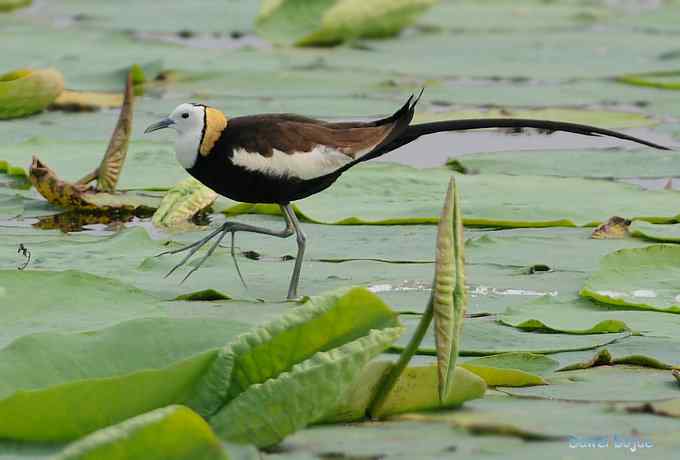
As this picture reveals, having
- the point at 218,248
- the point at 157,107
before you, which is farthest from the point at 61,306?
the point at 157,107

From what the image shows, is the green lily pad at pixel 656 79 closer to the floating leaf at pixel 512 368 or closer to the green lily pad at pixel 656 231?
the green lily pad at pixel 656 231

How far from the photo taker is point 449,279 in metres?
2.15

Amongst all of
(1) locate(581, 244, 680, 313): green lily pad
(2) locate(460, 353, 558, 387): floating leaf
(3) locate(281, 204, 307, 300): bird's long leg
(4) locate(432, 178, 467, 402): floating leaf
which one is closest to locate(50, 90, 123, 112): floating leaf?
(3) locate(281, 204, 307, 300): bird's long leg

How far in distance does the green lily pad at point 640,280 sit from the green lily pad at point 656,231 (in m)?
0.26

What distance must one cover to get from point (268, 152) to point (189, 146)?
0.20m

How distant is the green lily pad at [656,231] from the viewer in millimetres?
3750

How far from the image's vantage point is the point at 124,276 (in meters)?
3.27

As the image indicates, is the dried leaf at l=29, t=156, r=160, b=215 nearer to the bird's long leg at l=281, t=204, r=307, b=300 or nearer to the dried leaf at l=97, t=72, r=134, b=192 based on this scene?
the dried leaf at l=97, t=72, r=134, b=192

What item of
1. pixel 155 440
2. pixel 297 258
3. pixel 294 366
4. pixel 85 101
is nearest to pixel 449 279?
pixel 294 366

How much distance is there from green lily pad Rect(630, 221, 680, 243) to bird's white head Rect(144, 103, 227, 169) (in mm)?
1232

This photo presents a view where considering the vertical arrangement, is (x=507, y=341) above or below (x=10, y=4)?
below

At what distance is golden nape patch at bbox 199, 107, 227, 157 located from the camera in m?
3.34

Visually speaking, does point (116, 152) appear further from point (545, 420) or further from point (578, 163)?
point (545, 420)

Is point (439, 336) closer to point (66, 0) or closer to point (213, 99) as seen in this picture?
point (213, 99)
